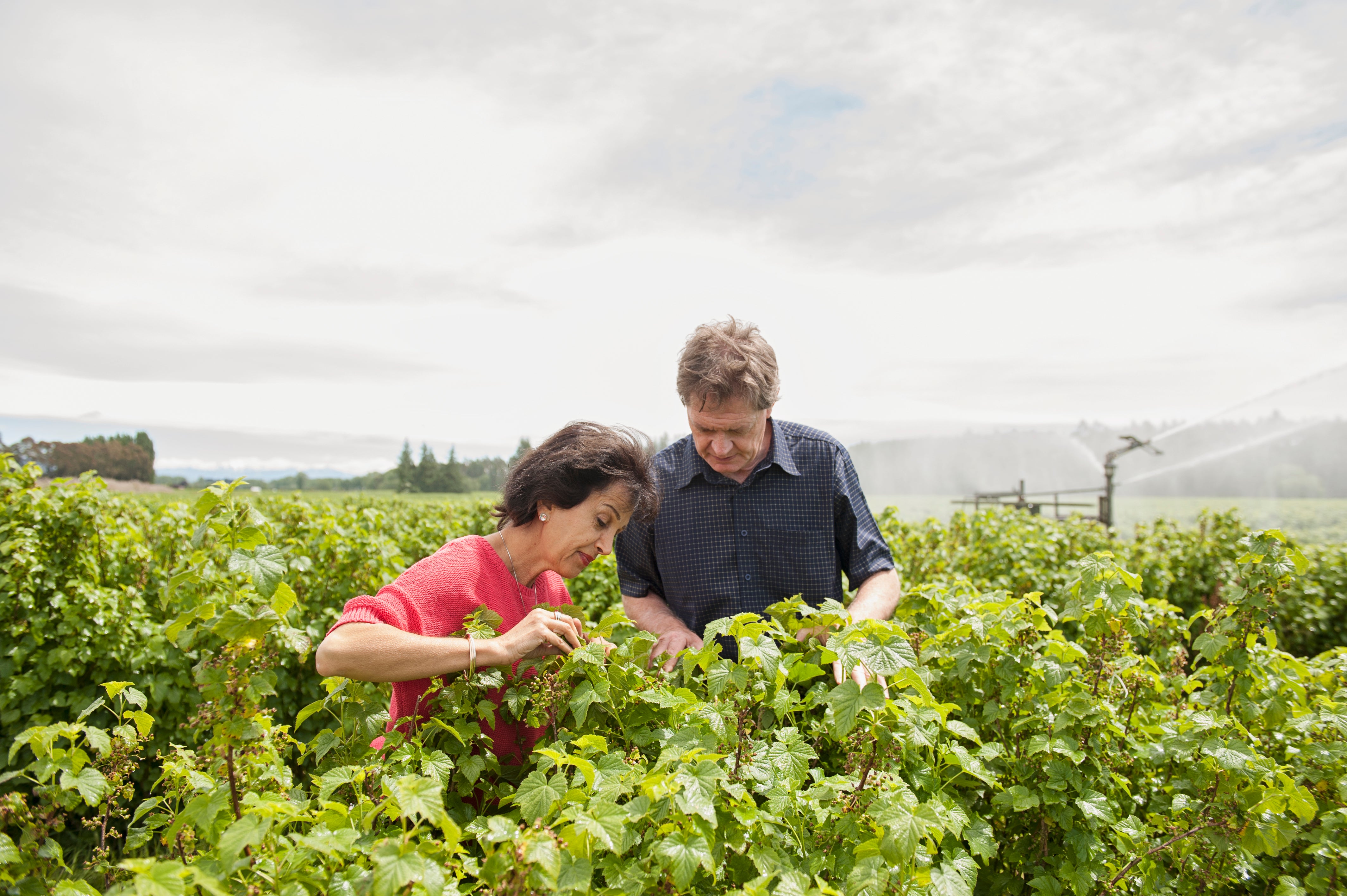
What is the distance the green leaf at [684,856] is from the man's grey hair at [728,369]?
1.69m

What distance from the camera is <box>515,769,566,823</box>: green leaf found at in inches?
57.2

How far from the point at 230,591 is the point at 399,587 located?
651 mm

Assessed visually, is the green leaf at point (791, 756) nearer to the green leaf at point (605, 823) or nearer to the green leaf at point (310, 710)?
the green leaf at point (605, 823)

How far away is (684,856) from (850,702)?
473 millimetres

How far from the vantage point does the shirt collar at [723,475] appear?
9.93ft

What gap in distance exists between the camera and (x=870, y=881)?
1.42 meters

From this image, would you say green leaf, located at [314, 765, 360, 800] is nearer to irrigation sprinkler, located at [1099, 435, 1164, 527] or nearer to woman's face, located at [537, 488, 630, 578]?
woman's face, located at [537, 488, 630, 578]

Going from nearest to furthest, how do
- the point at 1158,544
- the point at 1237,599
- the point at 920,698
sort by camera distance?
1. the point at 920,698
2. the point at 1237,599
3. the point at 1158,544


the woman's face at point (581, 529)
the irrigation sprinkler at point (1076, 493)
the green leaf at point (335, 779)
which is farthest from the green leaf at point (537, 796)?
the irrigation sprinkler at point (1076, 493)

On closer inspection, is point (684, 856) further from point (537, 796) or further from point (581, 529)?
point (581, 529)

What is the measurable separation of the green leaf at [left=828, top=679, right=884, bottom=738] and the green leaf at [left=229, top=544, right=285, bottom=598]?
3.63ft

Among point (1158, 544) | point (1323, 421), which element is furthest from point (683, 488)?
point (1323, 421)

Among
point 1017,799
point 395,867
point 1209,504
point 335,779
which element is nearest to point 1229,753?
point 1017,799

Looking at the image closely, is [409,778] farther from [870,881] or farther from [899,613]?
[899,613]
